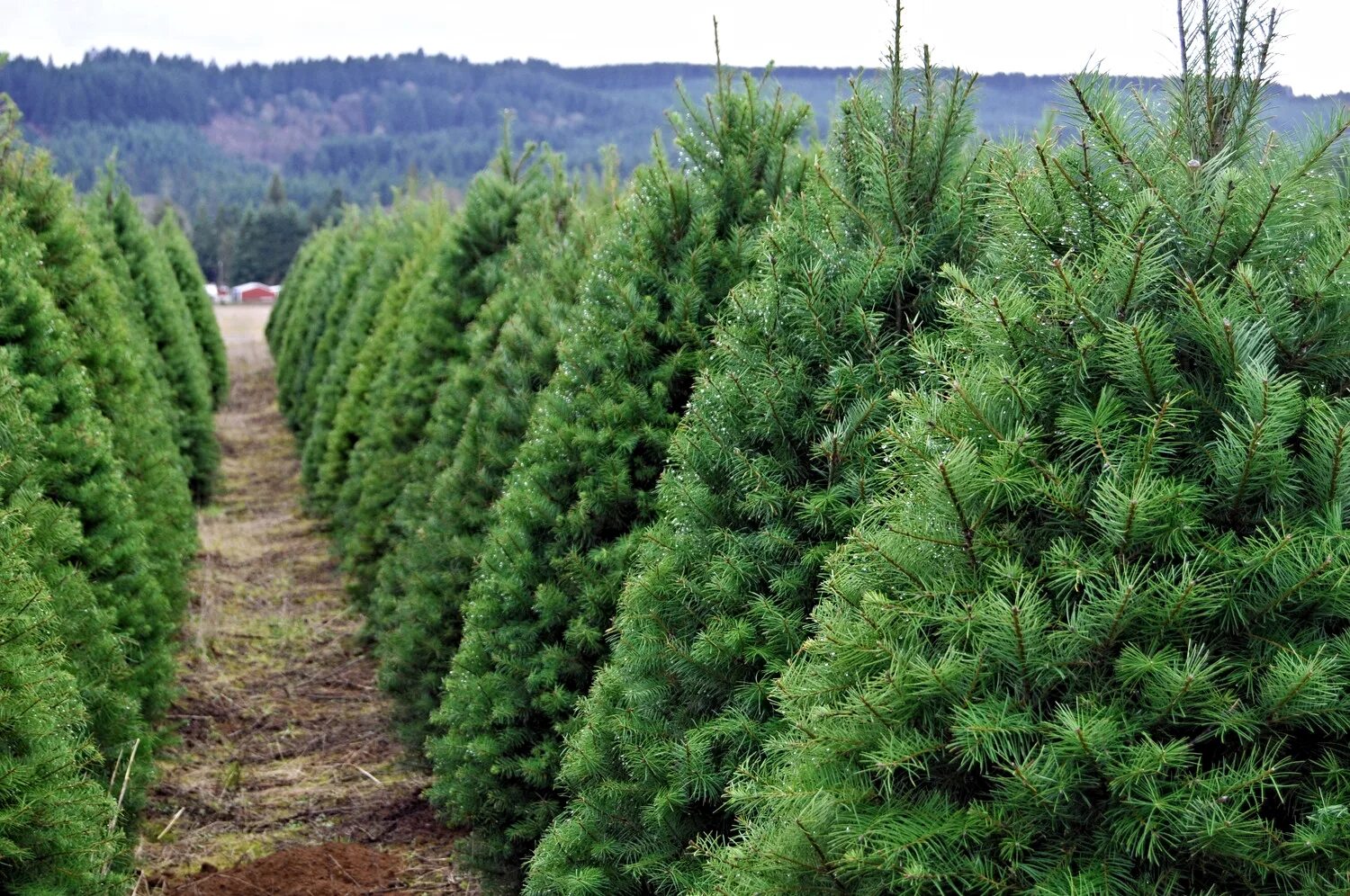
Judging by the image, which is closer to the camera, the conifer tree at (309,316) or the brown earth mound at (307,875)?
the brown earth mound at (307,875)

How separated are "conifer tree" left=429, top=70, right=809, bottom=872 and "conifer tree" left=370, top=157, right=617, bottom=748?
0.99 metres

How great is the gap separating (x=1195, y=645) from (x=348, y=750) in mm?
7275

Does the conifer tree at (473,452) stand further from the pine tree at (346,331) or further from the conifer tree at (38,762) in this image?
the pine tree at (346,331)

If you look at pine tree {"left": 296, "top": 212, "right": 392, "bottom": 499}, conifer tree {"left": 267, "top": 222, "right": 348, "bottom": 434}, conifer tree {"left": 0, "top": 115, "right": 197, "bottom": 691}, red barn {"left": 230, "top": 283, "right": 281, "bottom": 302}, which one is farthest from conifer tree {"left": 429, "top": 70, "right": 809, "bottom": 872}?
red barn {"left": 230, "top": 283, "right": 281, "bottom": 302}

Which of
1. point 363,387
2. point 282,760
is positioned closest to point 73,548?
point 282,760

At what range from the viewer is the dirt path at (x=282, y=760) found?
19.5ft

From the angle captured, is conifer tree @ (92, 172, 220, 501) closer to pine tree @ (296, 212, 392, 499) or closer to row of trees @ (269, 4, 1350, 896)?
pine tree @ (296, 212, 392, 499)

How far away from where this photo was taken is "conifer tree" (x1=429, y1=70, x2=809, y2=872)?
15.4 feet

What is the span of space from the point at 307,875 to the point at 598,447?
2.87 m

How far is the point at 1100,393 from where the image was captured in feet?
6.66

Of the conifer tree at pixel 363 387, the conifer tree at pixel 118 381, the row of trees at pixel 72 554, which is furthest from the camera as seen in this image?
the conifer tree at pixel 363 387

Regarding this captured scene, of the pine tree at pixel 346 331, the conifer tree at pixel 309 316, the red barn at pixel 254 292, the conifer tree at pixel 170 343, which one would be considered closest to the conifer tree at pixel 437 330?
the pine tree at pixel 346 331

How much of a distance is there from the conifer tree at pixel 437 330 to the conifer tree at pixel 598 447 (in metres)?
3.53

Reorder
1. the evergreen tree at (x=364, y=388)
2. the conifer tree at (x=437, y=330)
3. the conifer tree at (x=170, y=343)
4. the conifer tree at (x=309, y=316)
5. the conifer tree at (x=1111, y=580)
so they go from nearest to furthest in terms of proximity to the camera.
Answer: the conifer tree at (x=1111, y=580) → the conifer tree at (x=437, y=330) → the evergreen tree at (x=364, y=388) → the conifer tree at (x=170, y=343) → the conifer tree at (x=309, y=316)
